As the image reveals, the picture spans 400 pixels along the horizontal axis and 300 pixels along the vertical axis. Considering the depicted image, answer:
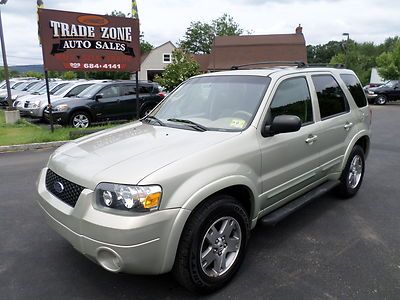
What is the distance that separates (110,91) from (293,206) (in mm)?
10493

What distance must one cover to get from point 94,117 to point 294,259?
10.3 meters

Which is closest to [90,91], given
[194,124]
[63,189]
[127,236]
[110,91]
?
[110,91]

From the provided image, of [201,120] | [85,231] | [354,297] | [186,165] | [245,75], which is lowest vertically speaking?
[354,297]

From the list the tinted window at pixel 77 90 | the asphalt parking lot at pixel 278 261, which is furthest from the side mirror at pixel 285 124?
the tinted window at pixel 77 90

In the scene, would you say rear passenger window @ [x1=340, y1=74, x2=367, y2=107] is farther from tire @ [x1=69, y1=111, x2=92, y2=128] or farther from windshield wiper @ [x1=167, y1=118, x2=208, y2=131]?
tire @ [x1=69, y1=111, x2=92, y2=128]

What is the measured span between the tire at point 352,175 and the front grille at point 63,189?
3534mm

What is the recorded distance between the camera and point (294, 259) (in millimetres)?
3502

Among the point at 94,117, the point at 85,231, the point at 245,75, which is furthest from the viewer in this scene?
the point at 94,117

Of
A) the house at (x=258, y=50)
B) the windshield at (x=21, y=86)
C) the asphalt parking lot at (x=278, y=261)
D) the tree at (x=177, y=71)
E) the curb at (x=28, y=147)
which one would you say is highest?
the house at (x=258, y=50)

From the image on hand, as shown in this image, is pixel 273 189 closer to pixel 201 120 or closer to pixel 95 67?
pixel 201 120

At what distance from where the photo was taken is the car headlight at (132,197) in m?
2.50

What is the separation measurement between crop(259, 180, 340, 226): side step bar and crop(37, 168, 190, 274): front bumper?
1156 millimetres

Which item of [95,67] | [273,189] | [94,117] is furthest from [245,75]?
[94,117]

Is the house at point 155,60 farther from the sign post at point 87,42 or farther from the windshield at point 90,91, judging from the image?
the sign post at point 87,42
